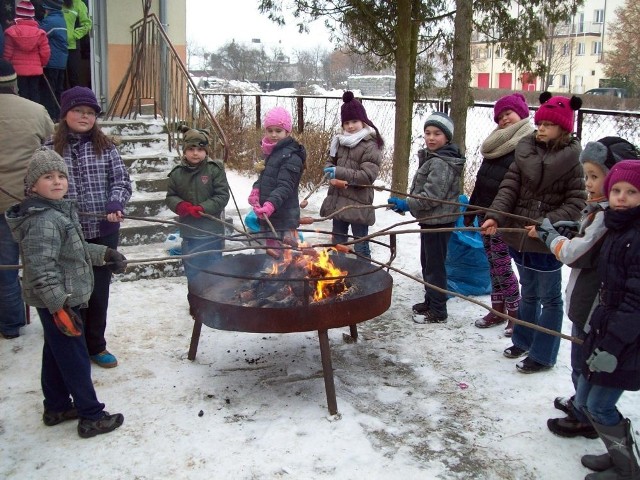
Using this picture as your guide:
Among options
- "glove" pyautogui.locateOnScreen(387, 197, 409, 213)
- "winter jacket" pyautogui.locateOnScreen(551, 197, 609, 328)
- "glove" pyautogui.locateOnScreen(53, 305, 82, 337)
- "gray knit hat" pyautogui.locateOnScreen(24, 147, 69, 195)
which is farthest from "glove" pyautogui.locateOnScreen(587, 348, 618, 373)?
"gray knit hat" pyautogui.locateOnScreen(24, 147, 69, 195)

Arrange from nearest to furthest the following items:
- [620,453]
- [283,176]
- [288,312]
Result: [620,453] < [288,312] < [283,176]

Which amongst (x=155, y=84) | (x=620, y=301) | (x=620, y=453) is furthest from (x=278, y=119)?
(x=155, y=84)

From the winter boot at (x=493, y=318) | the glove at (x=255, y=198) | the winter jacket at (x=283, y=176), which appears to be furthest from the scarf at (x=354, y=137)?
the winter boot at (x=493, y=318)

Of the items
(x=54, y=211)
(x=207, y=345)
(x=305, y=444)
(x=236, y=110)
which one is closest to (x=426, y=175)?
(x=207, y=345)

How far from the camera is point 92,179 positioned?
4371 millimetres

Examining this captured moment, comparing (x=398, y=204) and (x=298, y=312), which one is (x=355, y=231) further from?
(x=298, y=312)

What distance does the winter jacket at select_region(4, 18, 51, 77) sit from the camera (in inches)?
305

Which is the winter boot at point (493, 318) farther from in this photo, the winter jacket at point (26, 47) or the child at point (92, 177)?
the winter jacket at point (26, 47)

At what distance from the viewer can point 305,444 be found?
141 inches

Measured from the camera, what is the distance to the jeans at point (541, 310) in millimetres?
4379

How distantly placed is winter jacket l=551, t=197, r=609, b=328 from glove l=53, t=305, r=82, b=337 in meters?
2.67

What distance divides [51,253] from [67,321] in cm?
37

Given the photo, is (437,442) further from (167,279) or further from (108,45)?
(108,45)

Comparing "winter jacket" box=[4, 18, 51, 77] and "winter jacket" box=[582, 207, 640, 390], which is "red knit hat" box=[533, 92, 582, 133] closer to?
"winter jacket" box=[582, 207, 640, 390]
